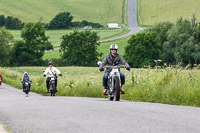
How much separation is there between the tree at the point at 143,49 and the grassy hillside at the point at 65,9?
114 feet

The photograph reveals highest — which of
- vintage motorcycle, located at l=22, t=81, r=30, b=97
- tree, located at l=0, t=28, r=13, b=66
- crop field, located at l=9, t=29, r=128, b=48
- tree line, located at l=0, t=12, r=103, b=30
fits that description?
tree line, located at l=0, t=12, r=103, b=30

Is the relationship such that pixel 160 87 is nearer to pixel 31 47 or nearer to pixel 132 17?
pixel 31 47

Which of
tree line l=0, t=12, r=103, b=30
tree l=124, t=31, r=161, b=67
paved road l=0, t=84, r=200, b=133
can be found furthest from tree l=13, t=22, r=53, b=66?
paved road l=0, t=84, r=200, b=133

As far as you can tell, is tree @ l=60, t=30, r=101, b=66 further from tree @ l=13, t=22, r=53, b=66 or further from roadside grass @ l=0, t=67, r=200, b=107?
roadside grass @ l=0, t=67, r=200, b=107

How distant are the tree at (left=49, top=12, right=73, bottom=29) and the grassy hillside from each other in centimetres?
237

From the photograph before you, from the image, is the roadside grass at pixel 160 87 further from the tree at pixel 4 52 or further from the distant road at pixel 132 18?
the distant road at pixel 132 18

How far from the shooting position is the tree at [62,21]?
135250 mm

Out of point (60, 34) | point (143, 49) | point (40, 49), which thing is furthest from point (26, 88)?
point (60, 34)

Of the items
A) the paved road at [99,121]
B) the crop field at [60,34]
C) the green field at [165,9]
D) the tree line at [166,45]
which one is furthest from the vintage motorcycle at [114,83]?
the green field at [165,9]

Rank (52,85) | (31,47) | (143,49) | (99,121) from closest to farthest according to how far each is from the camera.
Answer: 1. (99,121)
2. (52,85)
3. (143,49)
4. (31,47)

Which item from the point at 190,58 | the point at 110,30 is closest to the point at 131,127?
the point at 190,58

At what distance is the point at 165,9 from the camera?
13725cm

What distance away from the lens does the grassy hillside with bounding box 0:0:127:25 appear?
5566 inches

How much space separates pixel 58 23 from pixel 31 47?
3131 cm
